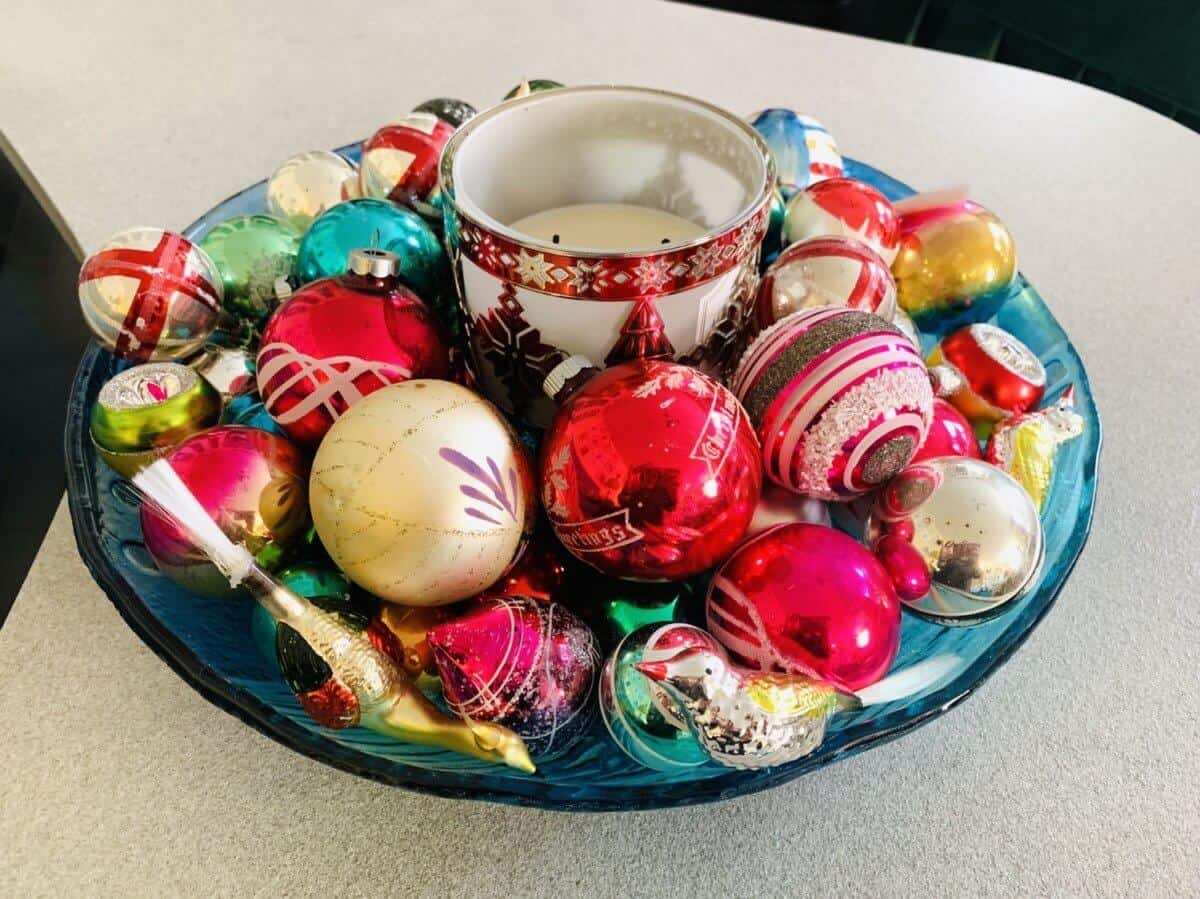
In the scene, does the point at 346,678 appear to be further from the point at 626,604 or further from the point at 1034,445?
the point at 1034,445

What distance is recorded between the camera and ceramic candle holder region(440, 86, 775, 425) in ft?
1.25

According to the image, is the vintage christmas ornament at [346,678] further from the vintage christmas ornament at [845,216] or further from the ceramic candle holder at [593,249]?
the vintage christmas ornament at [845,216]

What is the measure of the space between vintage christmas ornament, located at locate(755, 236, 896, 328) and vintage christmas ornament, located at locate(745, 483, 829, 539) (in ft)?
0.31

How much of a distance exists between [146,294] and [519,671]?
11.0 inches

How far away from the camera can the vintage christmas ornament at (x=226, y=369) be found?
0.49 metres

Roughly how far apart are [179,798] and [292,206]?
35 centimetres

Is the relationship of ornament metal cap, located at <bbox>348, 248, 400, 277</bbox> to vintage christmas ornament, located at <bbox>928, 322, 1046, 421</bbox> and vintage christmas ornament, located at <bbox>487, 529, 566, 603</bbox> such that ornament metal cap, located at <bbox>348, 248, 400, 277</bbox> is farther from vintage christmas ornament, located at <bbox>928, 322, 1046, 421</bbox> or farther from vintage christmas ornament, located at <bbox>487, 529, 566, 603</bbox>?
vintage christmas ornament, located at <bbox>928, 322, 1046, 421</bbox>

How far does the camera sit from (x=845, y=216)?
506mm

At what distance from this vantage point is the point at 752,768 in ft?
1.08

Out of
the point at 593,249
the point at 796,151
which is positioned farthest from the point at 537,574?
→ the point at 796,151

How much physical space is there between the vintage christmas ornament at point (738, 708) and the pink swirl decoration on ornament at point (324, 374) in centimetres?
18

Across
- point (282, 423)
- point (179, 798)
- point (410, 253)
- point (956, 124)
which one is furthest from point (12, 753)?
point (956, 124)

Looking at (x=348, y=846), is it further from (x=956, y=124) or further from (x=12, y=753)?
(x=956, y=124)

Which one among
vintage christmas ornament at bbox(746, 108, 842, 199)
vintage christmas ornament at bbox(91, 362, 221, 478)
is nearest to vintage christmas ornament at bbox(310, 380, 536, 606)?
vintage christmas ornament at bbox(91, 362, 221, 478)
